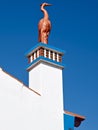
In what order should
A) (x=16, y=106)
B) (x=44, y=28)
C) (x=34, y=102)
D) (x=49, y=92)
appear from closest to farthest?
(x=16, y=106)
(x=34, y=102)
(x=49, y=92)
(x=44, y=28)

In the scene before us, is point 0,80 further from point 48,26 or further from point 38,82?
point 48,26

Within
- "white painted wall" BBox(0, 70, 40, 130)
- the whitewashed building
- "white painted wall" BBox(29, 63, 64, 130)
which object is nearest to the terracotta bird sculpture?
the whitewashed building

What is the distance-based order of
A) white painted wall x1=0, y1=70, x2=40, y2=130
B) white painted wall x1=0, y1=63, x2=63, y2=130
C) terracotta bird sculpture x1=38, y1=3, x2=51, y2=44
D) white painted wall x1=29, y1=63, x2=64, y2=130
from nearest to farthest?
white painted wall x1=0, y1=70, x2=40, y2=130
white painted wall x1=0, y1=63, x2=63, y2=130
white painted wall x1=29, y1=63, x2=64, y2=130
terracotta bird sculpture x1=38, y1=3, x2=51, y2=44

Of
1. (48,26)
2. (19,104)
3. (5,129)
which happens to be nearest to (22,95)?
(19,104)

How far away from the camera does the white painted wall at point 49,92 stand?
60.3 feet

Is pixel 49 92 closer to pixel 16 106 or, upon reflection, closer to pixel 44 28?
pixel 16 106

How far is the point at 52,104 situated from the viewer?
18.8 meters

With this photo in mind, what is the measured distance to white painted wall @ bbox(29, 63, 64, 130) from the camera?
18.4 meters

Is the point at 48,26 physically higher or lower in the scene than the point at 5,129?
higher

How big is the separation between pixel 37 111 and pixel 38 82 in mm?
1329

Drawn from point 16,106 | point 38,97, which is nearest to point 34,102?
point 38,97

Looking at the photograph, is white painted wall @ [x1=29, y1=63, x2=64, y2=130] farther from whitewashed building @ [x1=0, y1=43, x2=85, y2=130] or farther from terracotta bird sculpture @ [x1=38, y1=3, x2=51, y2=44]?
terracotta bird sculpture @ [x1=38, y1=3, x2=51, y2=44]

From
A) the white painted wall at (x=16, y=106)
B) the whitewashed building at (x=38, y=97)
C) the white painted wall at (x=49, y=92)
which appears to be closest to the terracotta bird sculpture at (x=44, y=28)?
the whitewashed building at (x=38, y=97)

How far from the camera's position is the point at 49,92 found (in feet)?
62.1
